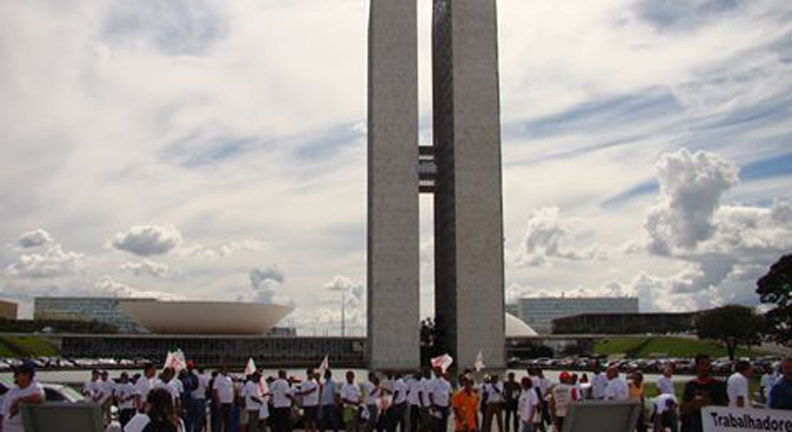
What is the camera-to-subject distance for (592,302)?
198 metres

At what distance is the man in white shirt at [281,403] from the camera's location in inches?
572

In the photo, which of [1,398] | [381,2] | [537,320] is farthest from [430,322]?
[537,320]

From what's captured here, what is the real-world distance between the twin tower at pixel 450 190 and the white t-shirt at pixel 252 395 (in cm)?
3778

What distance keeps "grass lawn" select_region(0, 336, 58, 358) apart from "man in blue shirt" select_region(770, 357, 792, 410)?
7829 cm

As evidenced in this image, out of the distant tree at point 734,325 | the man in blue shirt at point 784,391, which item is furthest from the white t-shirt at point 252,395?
the distant tree at point 734,325

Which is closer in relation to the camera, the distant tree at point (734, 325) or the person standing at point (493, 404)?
the person standing at point (493, 404)

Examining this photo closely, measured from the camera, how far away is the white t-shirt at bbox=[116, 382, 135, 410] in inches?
572

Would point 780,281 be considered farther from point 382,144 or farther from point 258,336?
point 258,336

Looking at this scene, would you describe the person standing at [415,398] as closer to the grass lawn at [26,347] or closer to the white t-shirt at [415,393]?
the white t-shirt at [415,393]

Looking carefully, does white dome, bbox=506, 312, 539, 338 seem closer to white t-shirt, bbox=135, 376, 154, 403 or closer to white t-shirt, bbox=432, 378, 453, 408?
white t-shirt, bbox=432, 378, 453, 408

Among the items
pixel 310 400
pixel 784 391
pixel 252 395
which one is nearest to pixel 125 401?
pixel 252 395

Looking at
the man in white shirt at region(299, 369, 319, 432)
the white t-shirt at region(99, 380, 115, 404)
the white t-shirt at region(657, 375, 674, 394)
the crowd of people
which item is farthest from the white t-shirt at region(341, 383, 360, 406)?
the white t-shirt at region(657, 375, 674, 394)

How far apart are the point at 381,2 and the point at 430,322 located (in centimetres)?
2298

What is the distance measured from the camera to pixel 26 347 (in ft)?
264
